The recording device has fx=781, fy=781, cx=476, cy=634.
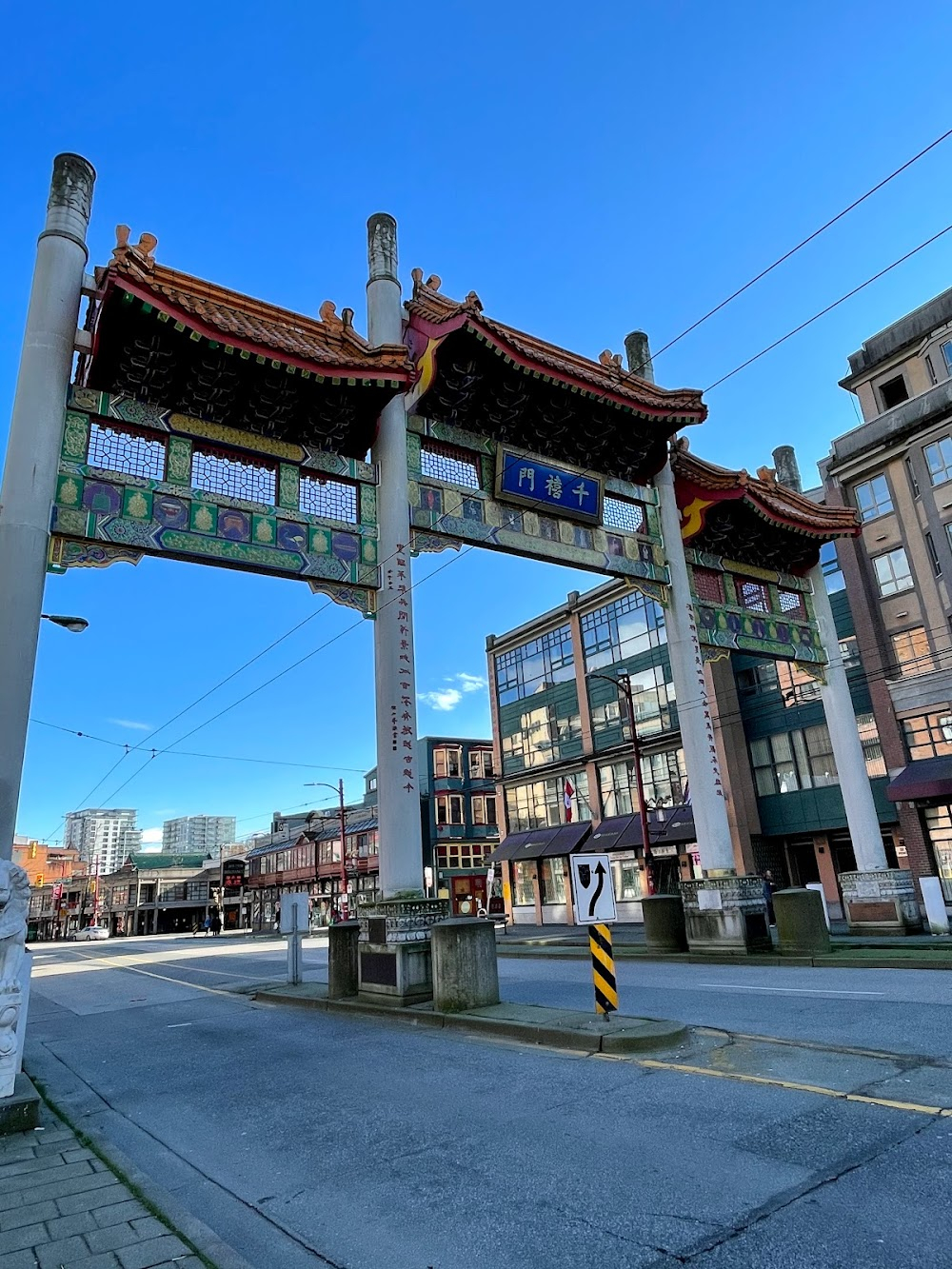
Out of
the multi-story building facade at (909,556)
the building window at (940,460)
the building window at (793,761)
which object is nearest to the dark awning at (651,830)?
the building window at (793,761)

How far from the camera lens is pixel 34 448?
1146 cm

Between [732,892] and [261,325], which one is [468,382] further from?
[732,892]

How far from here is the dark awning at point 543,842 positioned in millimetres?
39531

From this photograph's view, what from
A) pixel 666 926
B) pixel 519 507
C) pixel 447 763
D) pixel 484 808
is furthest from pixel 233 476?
pixel 484 808

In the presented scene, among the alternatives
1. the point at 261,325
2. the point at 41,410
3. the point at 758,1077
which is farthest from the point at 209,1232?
the point at 261,325

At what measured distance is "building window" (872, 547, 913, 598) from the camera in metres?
28.3

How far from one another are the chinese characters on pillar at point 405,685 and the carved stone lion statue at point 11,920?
642 cm

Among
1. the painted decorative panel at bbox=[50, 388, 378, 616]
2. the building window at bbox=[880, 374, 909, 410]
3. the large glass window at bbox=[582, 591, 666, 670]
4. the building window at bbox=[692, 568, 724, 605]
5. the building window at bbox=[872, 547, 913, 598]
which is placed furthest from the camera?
the large glass window at bbox=[582, 591, 666, 670]

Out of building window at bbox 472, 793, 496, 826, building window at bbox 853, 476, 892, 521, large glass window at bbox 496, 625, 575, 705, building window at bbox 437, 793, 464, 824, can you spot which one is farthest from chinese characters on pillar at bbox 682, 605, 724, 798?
building window at bbox 472, 793, 496, 826

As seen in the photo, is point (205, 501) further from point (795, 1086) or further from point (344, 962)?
point (795, 1086)

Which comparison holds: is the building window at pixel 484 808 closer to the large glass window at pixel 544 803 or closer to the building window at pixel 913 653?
the large glass window at pixel 544 803

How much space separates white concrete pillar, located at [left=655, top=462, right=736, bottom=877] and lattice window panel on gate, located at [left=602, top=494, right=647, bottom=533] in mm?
613

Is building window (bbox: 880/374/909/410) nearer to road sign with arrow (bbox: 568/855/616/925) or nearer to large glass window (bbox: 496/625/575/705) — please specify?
large glass window (bbox: 496/625/575/705)

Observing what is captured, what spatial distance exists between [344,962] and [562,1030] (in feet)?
22.0
